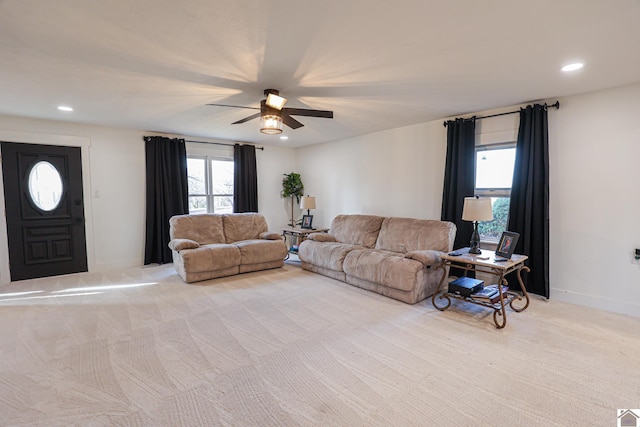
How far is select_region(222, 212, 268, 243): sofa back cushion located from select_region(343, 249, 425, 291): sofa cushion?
6.69 feet

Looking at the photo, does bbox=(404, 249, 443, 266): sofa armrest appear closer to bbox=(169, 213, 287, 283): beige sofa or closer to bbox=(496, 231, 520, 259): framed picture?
bbox=(496, 231, 520, 259): framed picture

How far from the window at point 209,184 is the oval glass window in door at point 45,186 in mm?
2034

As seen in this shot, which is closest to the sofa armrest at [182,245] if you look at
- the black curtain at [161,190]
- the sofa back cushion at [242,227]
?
the sofa back cushion at [242,227]

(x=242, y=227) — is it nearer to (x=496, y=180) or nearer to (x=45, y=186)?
(x=45, y=186)

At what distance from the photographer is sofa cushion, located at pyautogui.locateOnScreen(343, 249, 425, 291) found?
3471 millimetres

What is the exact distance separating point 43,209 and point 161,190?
1680mm

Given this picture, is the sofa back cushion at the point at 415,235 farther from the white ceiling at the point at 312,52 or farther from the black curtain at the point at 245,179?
the black curtain at the point at 245,179

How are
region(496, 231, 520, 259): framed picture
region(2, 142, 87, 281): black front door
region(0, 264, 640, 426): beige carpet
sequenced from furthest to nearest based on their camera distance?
region(2, 142, 87, 281): black front door → region(496, 231, 520, 259): framed picture → region(0, 264, 640, 426): beige carpet

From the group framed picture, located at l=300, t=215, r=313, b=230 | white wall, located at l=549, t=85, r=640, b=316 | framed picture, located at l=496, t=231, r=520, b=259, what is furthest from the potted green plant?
white wall, located at l=549, t=85, r=640, b=316

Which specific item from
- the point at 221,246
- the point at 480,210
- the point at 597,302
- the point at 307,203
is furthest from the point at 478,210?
the point at 221,246

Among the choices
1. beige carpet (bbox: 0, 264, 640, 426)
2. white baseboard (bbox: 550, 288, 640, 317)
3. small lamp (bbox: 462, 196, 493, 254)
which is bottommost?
beige carpet (bbox: 0, 264, 640, 426)

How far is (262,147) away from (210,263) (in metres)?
3.33

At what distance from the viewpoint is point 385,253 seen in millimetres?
4164

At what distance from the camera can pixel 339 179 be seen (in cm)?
627
